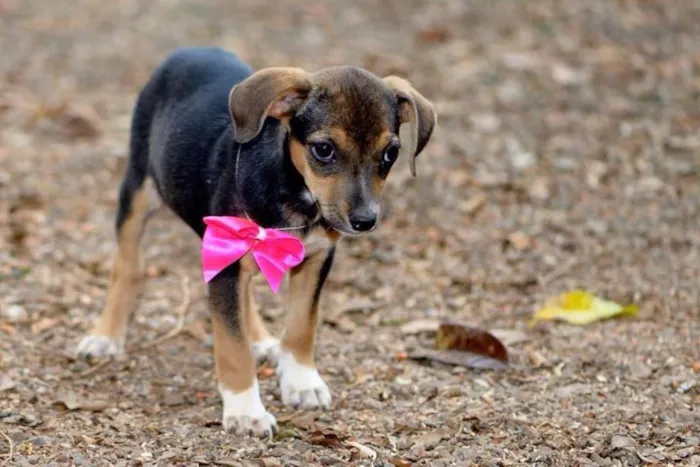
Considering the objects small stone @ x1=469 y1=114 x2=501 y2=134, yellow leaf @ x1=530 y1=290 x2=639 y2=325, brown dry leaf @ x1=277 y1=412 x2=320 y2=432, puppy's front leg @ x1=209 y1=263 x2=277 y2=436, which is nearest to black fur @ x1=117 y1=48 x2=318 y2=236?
puppy's front leg @ x1=209 y1=263 x2=277 y2=436

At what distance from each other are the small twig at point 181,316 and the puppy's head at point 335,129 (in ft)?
6.32

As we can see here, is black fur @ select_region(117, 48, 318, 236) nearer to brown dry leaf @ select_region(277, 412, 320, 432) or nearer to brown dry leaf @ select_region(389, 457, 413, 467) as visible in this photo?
brown dry leaf @ select_region(277, 412, 320, 432)

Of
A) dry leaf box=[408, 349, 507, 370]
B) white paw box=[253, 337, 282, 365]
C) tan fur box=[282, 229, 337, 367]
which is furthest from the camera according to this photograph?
white paw box=[253, 337, 282, 365]

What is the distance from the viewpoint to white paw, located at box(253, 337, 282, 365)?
6363mm

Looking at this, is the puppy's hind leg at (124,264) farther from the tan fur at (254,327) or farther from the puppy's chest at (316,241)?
the puppy's chest at (316,241)

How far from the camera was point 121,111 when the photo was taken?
1005cm

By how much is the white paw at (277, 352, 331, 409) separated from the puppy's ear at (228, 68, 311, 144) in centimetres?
138

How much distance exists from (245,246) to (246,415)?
2.60ft

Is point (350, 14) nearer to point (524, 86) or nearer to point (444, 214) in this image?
point (524, 86)

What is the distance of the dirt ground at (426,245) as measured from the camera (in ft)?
17.7

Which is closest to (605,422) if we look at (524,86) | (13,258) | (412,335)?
(412,335)

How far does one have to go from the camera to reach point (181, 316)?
695 cm

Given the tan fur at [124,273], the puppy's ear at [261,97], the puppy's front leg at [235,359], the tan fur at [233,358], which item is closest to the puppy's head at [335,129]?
the puppy's ear at [261,97]

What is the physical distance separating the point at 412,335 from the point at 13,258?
2633 millimetres
